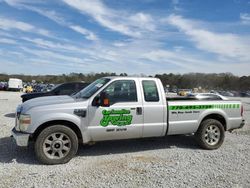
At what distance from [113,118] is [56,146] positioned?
1.34 meters

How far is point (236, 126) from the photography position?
7047mm

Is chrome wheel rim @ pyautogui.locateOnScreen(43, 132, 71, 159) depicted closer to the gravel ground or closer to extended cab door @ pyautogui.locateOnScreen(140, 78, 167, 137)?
the gravel ground

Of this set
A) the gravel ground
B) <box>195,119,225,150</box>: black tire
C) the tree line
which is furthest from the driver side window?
the tree line

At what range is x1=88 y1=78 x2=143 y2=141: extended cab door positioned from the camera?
555 centimetres

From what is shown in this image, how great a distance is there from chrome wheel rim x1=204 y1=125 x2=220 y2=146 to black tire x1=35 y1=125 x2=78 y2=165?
3452mm

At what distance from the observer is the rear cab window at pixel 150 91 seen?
603cm

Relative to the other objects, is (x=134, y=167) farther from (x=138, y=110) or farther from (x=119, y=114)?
(x=138, y=110)

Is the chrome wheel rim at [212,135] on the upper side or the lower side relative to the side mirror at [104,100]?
lower

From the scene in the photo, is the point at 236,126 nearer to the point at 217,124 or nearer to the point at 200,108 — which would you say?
the point at 217,124

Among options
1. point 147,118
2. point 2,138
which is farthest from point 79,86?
point 147,118

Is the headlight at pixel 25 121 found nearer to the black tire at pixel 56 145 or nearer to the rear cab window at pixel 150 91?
the black tire at pixel 56 145

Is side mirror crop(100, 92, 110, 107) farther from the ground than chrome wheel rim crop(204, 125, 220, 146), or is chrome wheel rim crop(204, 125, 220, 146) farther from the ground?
side mirror crop(100, 92, 110, 107)

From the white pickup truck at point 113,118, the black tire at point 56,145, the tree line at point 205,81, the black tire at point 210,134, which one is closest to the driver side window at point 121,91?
the white pickup truck at point 113,118

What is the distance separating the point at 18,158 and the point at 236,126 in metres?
5.63
